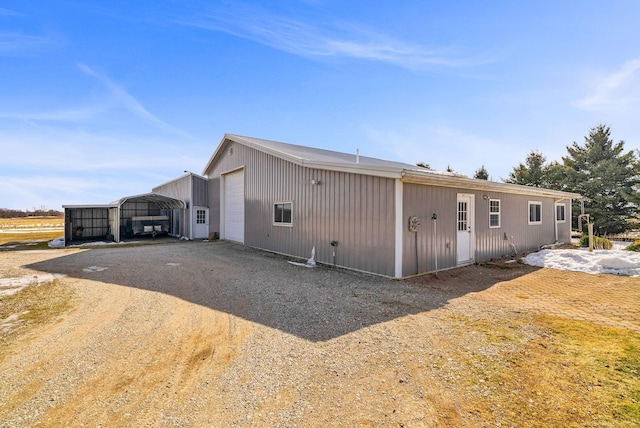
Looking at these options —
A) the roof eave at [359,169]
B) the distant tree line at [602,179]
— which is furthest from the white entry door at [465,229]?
the distant tree line at [602,179]

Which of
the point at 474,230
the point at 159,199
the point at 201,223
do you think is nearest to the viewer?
the point at 474,230

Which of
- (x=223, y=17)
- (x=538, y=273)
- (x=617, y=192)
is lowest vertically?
(x=538, y=273)

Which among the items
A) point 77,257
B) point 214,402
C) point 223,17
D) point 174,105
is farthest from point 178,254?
point 214,402

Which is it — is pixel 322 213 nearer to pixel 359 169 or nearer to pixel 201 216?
pixel 359 169

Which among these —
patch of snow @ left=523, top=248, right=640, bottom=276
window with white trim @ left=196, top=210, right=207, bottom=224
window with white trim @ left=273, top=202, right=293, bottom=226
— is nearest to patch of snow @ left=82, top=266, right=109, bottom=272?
window with white trim @ left=273, top=202, right=293, bottom=226

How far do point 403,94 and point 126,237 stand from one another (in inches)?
664

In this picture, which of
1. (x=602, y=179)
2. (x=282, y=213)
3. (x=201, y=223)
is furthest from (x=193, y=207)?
(x=602, y=179)

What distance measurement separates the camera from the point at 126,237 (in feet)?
56.9

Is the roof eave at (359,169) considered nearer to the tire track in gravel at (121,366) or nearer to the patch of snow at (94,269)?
the tire track in gravel at (121,366)

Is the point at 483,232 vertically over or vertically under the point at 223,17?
under

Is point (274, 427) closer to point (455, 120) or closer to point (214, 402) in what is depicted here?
point (214, 402)

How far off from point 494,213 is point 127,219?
19189mm

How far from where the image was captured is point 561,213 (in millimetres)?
14477

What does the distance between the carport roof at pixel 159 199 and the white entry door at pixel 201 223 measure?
0.91m
